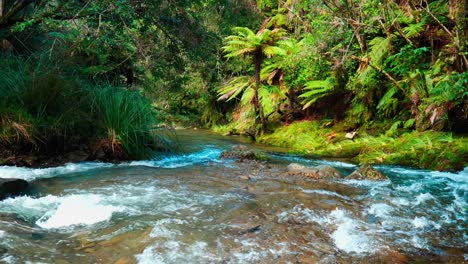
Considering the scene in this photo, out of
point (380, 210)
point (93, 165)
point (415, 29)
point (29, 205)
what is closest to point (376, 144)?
point (415, 29)

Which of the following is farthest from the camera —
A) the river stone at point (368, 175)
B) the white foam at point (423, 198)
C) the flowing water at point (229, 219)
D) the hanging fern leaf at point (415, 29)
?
the hanging fern leaf at point (415, 29)

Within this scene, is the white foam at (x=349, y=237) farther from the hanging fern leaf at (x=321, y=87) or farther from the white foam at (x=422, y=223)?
the hanging fern leaf at (x=321, y=87)

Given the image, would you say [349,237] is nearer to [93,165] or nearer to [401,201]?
[401,201]

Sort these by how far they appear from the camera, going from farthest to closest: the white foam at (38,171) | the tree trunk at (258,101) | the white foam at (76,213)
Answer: the tree trunk at (258,101) → the white foam at (38,171) → the white foam at (76,213)

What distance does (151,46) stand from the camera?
6.49 m

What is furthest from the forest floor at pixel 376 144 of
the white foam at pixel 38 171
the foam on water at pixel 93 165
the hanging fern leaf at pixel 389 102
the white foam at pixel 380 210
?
the white foam at pixel 38 171

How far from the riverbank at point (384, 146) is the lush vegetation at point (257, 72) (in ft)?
0.09

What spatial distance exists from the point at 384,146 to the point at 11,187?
622 centimetres

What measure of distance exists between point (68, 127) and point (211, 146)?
3984mm

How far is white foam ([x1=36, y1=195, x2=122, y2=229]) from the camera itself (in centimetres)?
312

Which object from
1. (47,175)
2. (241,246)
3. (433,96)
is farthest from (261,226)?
(433,96)

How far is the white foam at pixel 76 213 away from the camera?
312 cm

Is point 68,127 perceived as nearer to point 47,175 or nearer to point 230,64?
point 47,175

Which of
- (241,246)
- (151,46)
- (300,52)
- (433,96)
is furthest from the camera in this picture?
(300,52)
